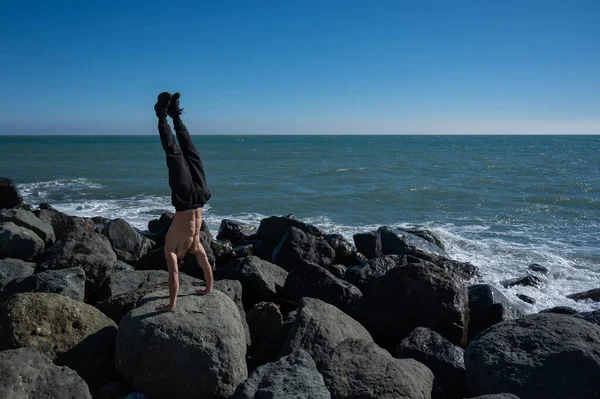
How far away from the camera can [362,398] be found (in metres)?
4.26

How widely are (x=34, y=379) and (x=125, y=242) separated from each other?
6500 millimetres

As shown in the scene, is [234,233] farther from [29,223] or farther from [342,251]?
[29,223]

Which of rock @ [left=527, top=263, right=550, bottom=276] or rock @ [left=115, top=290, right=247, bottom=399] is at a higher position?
rock @ [left=115, top=290, right=247, bottom=399]

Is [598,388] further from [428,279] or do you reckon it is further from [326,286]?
[326,286]

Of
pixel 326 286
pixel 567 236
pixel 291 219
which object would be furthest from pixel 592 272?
pixel 326 286

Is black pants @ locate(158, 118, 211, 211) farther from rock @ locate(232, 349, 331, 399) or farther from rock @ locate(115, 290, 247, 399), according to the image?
rock @ locate(232, 349, 331, 399)

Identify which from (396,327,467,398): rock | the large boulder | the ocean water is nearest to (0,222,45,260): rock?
the large boulder

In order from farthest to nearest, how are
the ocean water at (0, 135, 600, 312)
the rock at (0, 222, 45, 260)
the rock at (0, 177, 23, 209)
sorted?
the rock at (0, 177, 23, 209) < the ocean water at (0, 135, 600, 312) < the rock at (0, 222, 45, 260)

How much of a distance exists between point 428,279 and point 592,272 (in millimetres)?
7924

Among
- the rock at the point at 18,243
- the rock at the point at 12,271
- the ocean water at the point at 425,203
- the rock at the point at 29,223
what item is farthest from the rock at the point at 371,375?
the rock at the point at 29,223

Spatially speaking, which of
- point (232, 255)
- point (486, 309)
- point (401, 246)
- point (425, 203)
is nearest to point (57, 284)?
point (232, 255)

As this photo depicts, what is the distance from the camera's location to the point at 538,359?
4.62 metres

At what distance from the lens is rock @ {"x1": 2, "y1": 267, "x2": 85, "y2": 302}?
5.96 meters

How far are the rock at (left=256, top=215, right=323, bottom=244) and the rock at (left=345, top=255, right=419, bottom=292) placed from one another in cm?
296
